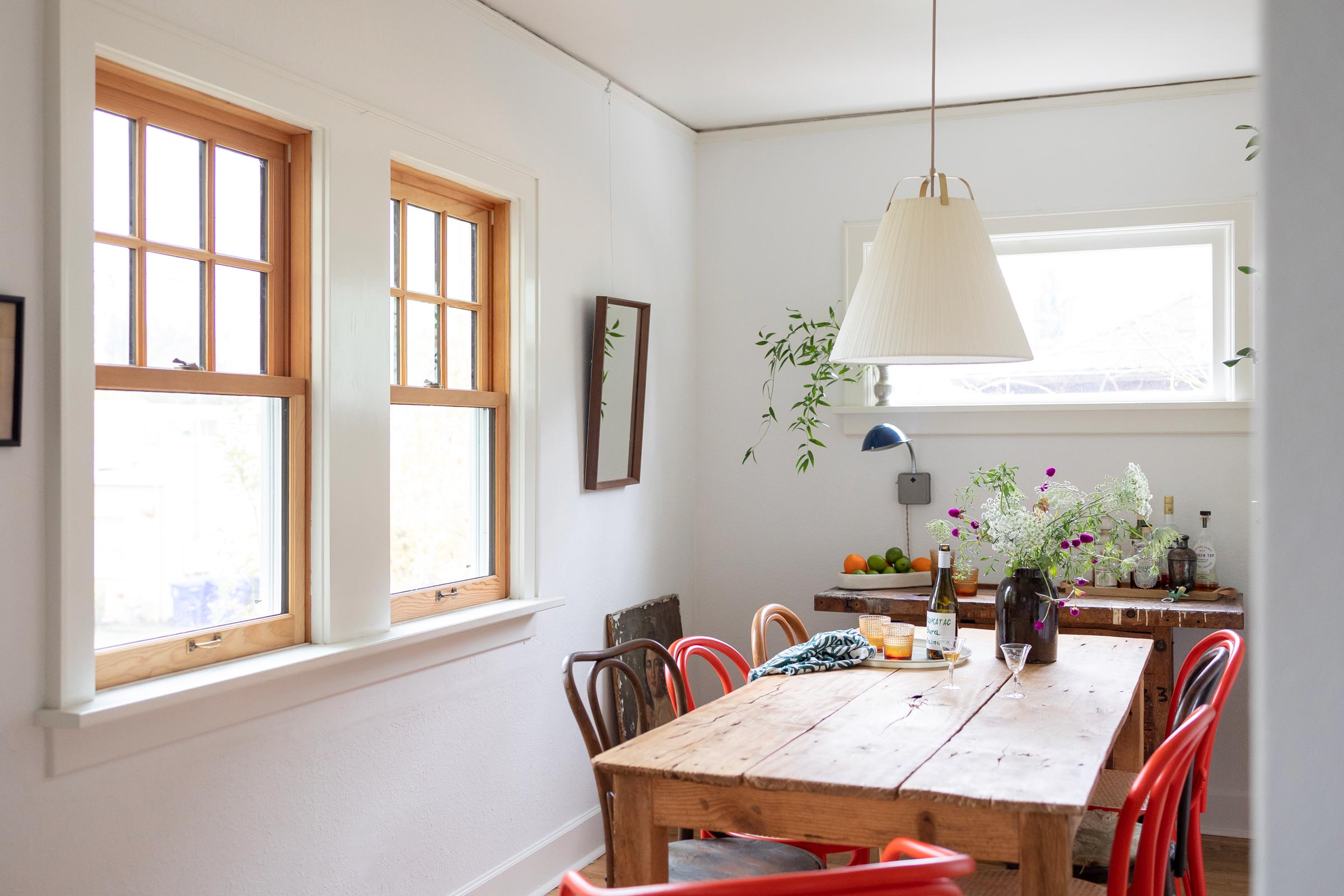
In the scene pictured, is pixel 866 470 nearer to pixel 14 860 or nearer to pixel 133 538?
pixel 133 538

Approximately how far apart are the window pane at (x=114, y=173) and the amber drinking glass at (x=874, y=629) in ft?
6.66

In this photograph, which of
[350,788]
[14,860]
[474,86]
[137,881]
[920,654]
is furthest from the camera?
[474,86]

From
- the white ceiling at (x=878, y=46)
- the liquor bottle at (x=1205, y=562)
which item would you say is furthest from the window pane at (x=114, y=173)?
the liquor bottle at (x=1205, y=562)

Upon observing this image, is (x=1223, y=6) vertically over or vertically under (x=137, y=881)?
over

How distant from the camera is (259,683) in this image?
237 centimetres

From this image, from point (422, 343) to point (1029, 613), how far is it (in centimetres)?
180

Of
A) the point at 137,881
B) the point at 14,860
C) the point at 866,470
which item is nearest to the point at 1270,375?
the point at 14,860

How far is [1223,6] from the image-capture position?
3301mm

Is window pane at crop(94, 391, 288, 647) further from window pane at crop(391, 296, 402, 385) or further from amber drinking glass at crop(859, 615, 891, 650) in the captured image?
amber drinking glass at crop(859, 615, 891, 650)

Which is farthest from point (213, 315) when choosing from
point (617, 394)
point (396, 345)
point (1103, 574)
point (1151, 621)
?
point (1103, 574)

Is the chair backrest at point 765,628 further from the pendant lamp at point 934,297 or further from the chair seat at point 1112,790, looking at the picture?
the pendant lamp at point 934,297

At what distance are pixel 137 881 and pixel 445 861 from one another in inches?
43.2

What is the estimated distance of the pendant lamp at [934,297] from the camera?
92.3 inches

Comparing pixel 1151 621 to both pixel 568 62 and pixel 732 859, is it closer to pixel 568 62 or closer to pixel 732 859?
pixel 732 859
